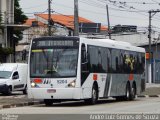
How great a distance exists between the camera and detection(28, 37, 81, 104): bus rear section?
25641 mm

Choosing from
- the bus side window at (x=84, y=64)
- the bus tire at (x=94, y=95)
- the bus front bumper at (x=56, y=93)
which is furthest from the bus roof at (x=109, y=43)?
the bus front bumper at (x=56, y=93)

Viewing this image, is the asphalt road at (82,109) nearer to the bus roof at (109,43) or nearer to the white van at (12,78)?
the bus roof at (109,43)

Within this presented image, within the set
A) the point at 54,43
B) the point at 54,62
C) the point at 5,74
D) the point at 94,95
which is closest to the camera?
the point at 54,62

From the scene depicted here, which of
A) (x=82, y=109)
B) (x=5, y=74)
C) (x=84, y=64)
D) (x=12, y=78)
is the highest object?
(x=84, y=64)

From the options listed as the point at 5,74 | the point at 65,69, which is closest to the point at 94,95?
the point at 65,69

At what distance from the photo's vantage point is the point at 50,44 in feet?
86.6

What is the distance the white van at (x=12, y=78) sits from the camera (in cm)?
3738

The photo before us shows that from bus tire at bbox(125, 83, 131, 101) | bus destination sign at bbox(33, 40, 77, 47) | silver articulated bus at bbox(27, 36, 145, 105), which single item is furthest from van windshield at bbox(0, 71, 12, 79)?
bus destination sign at bbox(33, 40, 77, 47)

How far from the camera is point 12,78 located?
38156mm

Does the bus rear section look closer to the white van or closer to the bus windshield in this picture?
the bus windshield

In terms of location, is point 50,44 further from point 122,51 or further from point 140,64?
point 140,64

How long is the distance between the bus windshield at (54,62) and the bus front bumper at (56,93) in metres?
0.63

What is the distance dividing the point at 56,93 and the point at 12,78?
42.4 feet

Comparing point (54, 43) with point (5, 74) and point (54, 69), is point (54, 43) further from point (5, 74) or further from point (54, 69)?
point (5, 74)
